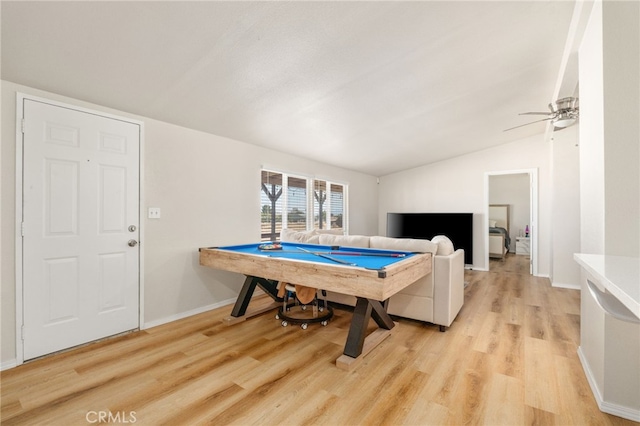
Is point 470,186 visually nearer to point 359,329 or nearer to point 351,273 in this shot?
point 359,329

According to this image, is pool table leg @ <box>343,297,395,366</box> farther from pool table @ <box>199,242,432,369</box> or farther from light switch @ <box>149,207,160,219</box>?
light switch @ <box>149,207,160,219</box>

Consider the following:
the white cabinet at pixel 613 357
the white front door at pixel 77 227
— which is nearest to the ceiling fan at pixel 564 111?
the white cabinet at pixel 613 357

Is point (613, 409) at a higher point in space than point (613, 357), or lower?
lower

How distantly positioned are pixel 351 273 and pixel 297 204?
308 cm

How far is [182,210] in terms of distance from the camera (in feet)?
10.9

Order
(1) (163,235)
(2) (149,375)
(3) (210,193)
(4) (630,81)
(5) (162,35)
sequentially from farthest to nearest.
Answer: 1. (3) (210,193)
2. (1) (163,235)
3. (2) (149,375)
4. (5) (162,35)
5. (4) (630,81)

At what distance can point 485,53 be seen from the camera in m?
2.55

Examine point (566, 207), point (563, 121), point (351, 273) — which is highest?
point (563, 121)

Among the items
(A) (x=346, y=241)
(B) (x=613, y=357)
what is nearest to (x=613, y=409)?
(B) (x=613, y=357)

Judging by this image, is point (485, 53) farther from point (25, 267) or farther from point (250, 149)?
point (25, 267)

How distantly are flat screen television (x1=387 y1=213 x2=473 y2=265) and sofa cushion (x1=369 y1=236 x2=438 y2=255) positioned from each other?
3548 millimetres

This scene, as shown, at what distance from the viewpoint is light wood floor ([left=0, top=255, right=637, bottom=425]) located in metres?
1.71

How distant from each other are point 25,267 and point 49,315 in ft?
1.47

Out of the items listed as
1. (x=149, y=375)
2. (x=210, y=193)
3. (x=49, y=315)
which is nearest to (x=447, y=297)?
(x=149, y=375)
